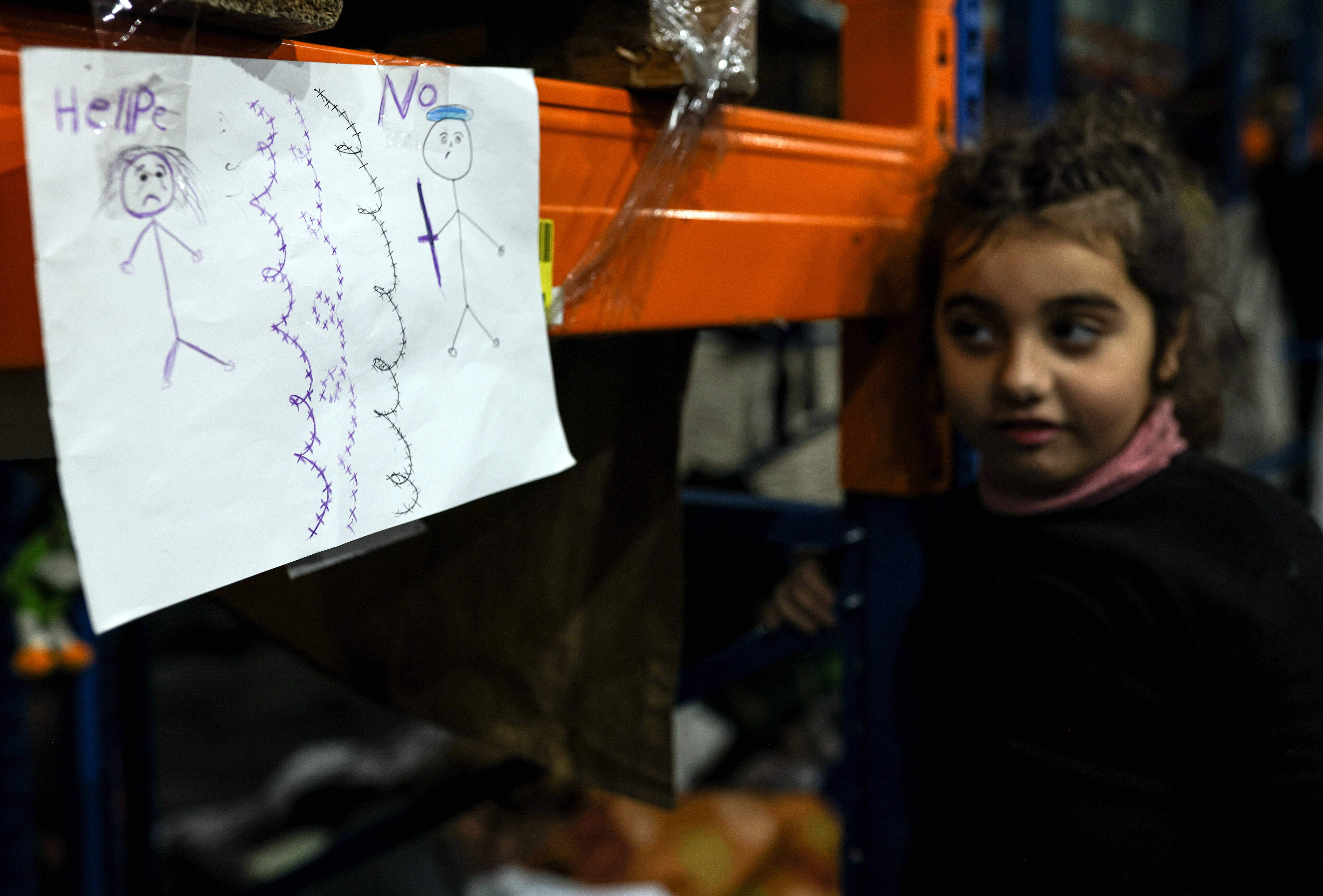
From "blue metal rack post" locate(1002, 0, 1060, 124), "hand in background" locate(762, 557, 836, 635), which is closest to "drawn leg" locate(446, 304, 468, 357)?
"hand in background" locate(762, 557, 836, 635)

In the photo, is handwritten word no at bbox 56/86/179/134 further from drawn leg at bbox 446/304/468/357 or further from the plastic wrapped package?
drawn leg at bbox 446/304/468/357

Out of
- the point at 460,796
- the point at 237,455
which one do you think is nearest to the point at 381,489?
the point at 237,455

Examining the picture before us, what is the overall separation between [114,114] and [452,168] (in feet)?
0.57

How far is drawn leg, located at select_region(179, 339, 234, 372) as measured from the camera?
1.35 ft

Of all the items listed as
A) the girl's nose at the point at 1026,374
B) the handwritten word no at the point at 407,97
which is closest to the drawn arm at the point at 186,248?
the handwritten word no at the point at 407,97

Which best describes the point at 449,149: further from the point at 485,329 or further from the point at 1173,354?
the point at 1173,354

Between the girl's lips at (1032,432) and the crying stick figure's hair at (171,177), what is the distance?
663 mm

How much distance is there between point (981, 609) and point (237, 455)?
0.67m

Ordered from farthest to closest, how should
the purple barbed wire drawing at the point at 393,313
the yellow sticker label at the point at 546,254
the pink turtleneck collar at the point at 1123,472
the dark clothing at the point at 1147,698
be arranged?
1. the pink turtleneck collar at the point at 1123,472
2. the dark clothing at the point at 1147,698
3. the yellow sticker label at the point at 546,254
4. the purple barbed wire drawing at the point at 393,313

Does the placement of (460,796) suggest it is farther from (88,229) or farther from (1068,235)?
(88,229)

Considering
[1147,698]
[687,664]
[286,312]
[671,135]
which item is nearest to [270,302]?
[286,312]

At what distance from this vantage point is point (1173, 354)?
0.95 m

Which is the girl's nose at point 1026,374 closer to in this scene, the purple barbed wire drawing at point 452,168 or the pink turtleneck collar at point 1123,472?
the pink turtleneck collar at point 1123,472

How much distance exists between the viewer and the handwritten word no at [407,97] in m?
0.50
